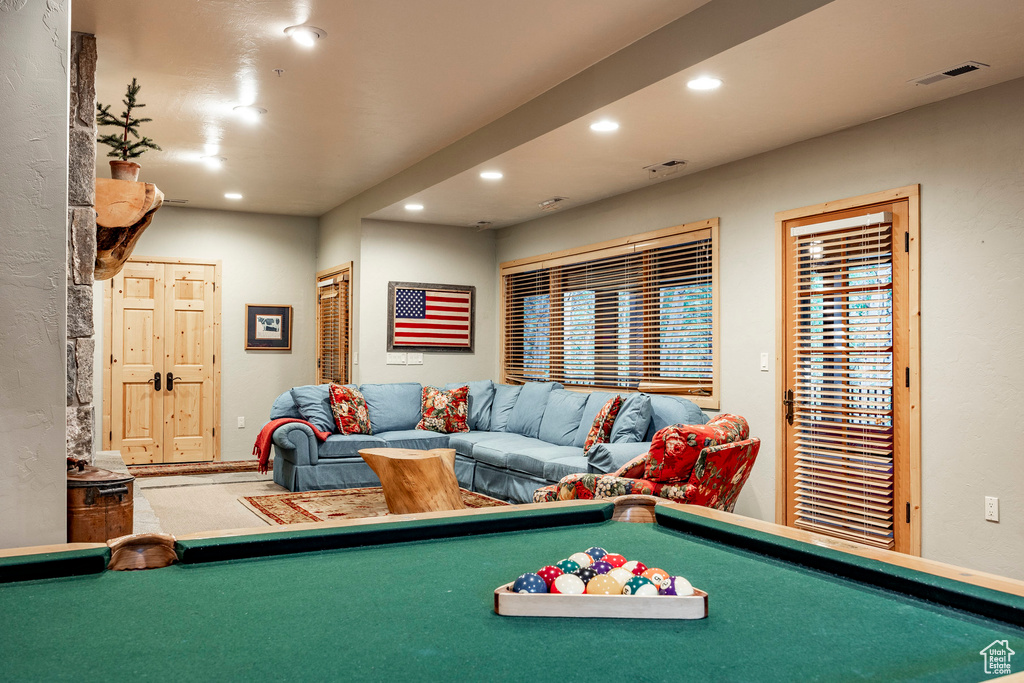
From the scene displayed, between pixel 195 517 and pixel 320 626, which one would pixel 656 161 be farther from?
pixel 320 626

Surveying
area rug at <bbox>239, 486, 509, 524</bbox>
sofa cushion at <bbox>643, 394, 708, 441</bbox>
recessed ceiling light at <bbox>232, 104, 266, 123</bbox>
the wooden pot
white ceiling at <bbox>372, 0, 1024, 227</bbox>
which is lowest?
area rug at <bbox>239, 486, 509, 524</bbox>

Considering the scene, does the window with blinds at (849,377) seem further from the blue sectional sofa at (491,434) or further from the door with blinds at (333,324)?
the door with blinds at (333,324)

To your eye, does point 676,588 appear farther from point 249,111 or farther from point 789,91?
point 249,111

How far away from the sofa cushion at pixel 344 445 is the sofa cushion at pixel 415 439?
10 cm

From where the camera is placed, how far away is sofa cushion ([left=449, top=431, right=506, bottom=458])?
627cm

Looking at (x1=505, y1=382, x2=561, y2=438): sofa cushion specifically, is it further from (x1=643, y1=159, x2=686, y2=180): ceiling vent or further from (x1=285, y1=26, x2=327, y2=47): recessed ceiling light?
(x1=285, y1=26, x2=327, y2=47): recessed ceiling light

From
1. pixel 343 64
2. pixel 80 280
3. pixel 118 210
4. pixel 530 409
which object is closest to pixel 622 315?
pixel 530 409

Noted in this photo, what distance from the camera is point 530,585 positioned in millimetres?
1275

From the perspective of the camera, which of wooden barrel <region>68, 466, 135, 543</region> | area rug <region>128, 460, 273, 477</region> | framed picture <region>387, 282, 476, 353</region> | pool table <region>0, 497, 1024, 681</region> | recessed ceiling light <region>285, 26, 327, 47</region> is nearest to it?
pool table <region>0, 497, 1024, 681</region>

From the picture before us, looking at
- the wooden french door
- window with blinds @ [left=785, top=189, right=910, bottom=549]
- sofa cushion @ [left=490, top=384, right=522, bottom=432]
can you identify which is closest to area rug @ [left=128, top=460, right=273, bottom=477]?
the wooden french door

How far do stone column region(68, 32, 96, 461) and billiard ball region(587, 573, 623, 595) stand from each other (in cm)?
256

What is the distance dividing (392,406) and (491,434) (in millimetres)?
977

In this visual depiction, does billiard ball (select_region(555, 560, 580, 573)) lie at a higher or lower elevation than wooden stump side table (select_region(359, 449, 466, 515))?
higher

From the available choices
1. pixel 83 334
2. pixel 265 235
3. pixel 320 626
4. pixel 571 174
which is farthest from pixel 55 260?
pixel 265 235
